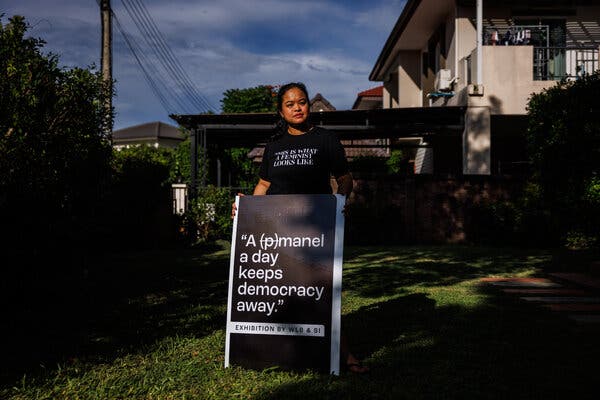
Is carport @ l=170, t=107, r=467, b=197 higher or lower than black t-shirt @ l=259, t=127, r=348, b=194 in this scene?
higher

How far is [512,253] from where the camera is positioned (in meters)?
11.2

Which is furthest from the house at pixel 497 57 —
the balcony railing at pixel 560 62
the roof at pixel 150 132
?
the roof at pixel 150 132

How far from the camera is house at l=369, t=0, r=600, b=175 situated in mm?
14516

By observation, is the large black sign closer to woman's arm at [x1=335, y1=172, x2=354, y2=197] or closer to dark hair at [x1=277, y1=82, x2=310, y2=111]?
woman's arm at [x1=335, y1=172, x2=354, y2=197]

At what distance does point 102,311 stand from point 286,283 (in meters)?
2.96

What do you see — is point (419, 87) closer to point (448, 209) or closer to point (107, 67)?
point (448, 209)

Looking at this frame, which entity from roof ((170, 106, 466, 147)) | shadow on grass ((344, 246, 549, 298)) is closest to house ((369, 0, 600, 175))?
roof ((170, 106, 466, 147))

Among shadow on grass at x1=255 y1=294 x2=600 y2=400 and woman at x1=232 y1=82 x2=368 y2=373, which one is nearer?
shadow on grass at x1=255 y1=294 x2=600 y2=400

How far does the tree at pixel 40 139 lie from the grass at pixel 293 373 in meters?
0.94

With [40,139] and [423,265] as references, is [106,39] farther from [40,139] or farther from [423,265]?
[423,265]

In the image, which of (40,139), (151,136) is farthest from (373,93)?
(151,136)

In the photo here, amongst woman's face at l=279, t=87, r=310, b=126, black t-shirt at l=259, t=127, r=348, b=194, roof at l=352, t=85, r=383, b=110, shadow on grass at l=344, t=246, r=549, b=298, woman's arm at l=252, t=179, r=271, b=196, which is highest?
roof at l=352, t=85, r=383, b=110

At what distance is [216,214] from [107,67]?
14.4 feet

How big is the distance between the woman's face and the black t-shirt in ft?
0.34
